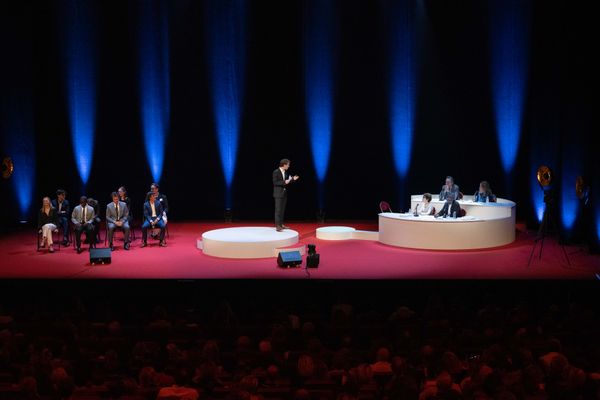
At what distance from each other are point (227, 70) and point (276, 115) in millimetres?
1336

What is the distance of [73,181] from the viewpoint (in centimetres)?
1330

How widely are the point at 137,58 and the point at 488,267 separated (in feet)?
26.9

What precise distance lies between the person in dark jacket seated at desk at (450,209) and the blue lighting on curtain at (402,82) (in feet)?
9.15

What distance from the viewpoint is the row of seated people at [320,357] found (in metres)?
3.95

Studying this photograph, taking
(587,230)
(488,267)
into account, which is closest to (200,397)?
(488,267)

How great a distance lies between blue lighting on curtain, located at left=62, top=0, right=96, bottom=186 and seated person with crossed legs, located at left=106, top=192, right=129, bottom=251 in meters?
3.37

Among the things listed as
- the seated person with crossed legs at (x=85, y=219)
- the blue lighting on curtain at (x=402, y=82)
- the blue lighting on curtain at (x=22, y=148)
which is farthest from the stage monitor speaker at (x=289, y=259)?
the blue lighting on curtain at (x=22, y=148)

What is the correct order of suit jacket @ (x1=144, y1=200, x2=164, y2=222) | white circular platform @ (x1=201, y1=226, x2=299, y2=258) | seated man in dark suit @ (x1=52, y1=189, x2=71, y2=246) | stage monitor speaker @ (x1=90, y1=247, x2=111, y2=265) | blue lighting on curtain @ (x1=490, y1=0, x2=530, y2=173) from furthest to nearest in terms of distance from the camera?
blue lighting on curtain @ (x1=490, y1=0, x2=530, y2=173) < seated man in dark suit @ (x1=52, y1=189, x2=71, y2=246) < suit jacket @ (x1=144, y1=200, x2=164, y2=222) < white circular platform @ (x1=201, y1=226, x2=299, y2=258) < stage monitor speaker @ (x1=90, y1=247, x2=111, y2=265)

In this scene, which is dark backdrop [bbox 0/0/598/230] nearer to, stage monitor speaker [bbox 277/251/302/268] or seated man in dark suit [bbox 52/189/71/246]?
seated man in dark suit [bbox 52/189/71/246]

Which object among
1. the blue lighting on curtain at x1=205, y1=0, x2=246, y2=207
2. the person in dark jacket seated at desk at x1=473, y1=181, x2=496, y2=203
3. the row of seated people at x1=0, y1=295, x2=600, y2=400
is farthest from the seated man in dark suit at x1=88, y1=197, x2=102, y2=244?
the person in dark jacket seated at desk at x1=473, y1=181, x2=496, y2=203

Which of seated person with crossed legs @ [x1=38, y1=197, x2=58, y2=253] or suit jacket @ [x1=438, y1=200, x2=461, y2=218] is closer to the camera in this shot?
seated person with crossed legs @ [x1=38, y1=197, x2=58, y2=253]

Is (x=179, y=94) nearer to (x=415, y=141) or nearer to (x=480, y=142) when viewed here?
(x=415, y=141)

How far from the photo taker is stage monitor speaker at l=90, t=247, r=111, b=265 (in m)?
8.83

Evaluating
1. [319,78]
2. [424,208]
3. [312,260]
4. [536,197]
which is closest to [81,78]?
[319,78]
